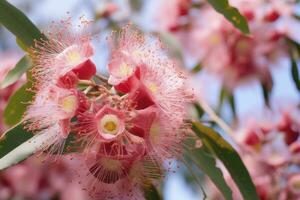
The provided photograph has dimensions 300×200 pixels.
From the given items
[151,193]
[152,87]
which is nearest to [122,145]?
[152,87]

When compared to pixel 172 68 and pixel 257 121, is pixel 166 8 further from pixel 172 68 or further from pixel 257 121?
pixel 172 68

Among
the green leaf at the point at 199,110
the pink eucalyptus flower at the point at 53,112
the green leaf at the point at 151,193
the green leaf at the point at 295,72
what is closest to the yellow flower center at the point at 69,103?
the pink eucalyptus flower at the point at 53,112

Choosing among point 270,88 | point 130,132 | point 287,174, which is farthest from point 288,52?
point 130,132

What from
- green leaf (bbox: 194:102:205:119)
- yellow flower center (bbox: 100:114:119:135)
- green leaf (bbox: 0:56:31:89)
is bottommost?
green leaf (bbox: 194:102:205:119)

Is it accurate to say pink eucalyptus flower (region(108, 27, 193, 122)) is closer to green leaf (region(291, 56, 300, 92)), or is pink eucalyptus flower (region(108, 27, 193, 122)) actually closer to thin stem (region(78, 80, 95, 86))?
thin stem (region(78, 80, 95, 86))

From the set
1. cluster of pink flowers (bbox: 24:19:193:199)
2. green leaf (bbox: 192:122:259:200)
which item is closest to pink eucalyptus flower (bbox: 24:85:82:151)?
cluster of pink flowers (bbox: 24:19:193:199)
